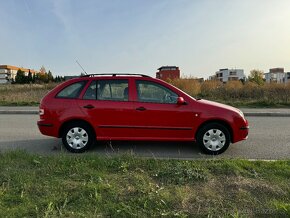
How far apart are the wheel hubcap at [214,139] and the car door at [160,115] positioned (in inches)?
13.5

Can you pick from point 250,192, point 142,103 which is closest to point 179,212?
point 250,192

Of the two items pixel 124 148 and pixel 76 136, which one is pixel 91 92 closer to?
pixel 76 136

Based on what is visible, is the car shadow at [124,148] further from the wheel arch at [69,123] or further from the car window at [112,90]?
the car window at [112,90]

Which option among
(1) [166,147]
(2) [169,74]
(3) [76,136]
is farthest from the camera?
(2) [169,74]

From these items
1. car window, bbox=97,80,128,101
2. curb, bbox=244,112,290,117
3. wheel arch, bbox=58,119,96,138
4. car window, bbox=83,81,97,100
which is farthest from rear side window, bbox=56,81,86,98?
curb, bbox=244,112,290,117

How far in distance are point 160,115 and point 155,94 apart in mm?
477

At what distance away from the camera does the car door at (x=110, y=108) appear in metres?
5.78

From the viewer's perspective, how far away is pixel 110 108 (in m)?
5.77

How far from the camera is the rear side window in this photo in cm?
595

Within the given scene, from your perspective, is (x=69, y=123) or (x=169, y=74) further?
(x=169, y=74)

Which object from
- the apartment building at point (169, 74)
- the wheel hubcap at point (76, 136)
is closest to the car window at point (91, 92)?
the wheel hubcap at point (76, 136)

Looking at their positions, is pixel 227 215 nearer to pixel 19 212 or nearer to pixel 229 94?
pixel 19 212

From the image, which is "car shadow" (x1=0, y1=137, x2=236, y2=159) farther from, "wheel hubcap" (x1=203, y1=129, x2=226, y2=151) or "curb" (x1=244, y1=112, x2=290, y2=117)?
"curb" (x1=244, y1=112, x2=290, y2=117)

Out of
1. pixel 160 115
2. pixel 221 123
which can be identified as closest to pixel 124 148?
pixel 160 115
